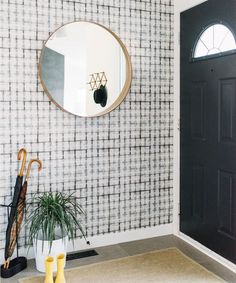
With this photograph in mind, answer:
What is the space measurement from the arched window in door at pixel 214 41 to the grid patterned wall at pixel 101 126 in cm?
38

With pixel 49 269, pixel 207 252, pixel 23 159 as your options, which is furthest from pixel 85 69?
pixel 207 252

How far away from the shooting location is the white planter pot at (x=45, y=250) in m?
2.62

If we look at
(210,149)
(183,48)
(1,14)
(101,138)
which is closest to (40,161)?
(101,138)

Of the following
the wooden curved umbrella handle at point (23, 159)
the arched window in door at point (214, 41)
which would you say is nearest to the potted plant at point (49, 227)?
the wooden curved umbrella handle at point (23, 159)

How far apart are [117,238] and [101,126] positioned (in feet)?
3.03

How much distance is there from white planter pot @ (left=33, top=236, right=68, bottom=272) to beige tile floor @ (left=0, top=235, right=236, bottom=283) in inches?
3.2

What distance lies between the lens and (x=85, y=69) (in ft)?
9.63

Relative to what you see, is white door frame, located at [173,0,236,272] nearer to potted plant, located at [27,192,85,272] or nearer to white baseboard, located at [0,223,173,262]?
white baseboard, located at [0,223,173,262]

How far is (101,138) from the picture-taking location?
3.04 meters

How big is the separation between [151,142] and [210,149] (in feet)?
1.76

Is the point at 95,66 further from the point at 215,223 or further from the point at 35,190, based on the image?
the point at 215,223

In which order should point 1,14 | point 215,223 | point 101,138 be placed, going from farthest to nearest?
1. point 101,138
2. point 215,223
3. point 1,14

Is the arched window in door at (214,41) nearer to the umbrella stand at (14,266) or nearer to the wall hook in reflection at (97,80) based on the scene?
the wall hook in reflection at (97,80)

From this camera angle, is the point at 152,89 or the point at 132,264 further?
the point at 152,89
